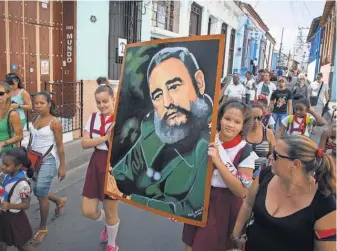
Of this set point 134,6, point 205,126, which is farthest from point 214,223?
point 134,6

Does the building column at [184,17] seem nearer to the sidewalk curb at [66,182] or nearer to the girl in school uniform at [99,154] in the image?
the sidewalk curb at [66,182]

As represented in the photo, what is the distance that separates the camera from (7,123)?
3.46 meters

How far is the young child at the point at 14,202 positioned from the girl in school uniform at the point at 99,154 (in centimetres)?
51

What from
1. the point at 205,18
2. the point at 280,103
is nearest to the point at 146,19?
the point at 280,103

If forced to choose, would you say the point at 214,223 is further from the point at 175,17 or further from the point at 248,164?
the point at 175,17

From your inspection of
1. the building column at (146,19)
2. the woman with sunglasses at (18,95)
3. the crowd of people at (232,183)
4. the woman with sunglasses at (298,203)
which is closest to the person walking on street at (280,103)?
the crowd of people at (232,183)

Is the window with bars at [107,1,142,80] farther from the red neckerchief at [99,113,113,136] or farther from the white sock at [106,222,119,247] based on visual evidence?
the white sock at [106,222,119,247]

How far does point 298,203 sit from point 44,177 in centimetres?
247

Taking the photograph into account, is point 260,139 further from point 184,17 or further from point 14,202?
point 184,17

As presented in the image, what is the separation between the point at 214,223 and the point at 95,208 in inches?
51.0

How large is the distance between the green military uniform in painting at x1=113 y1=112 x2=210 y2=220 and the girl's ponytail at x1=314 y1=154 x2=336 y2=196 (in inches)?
25.7

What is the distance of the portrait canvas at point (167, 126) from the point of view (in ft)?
7.05

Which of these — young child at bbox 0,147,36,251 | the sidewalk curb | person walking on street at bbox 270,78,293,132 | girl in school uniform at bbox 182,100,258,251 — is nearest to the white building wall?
person walking on street at bbox 270,78,293,132

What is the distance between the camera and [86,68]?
25.5 feet
